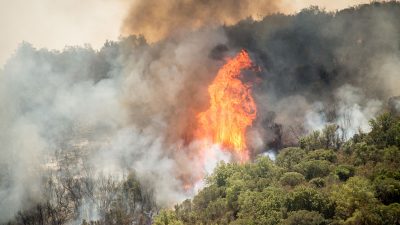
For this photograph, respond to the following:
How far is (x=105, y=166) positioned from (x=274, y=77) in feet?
132

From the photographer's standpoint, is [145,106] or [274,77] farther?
[274,77]

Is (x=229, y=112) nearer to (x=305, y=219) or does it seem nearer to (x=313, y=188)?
(x=313, y=188)

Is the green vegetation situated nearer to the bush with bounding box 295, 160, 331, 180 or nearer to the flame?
the bush with bounding box 295, 160, 331, 180

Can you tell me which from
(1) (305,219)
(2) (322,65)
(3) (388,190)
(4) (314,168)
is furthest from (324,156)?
(2) (322,65)

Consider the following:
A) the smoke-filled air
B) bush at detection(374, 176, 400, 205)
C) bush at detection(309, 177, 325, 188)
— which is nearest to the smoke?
the smoke-filled air

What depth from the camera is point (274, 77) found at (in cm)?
9994

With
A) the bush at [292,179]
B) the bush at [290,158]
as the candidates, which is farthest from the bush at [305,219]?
the bush at [290,158]

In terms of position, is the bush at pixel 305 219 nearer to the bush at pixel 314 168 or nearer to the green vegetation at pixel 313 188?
the green vegetation at pixel 313 188

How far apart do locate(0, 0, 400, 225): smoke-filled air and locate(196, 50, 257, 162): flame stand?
0.23 metres

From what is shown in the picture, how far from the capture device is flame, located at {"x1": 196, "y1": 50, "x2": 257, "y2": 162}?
82938 mm

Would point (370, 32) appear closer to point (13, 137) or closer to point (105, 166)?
point (105, 166)

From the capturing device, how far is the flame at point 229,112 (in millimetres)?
82938

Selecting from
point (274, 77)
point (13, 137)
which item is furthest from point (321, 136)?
point (13, 137)

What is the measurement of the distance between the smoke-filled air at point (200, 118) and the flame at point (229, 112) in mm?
229
